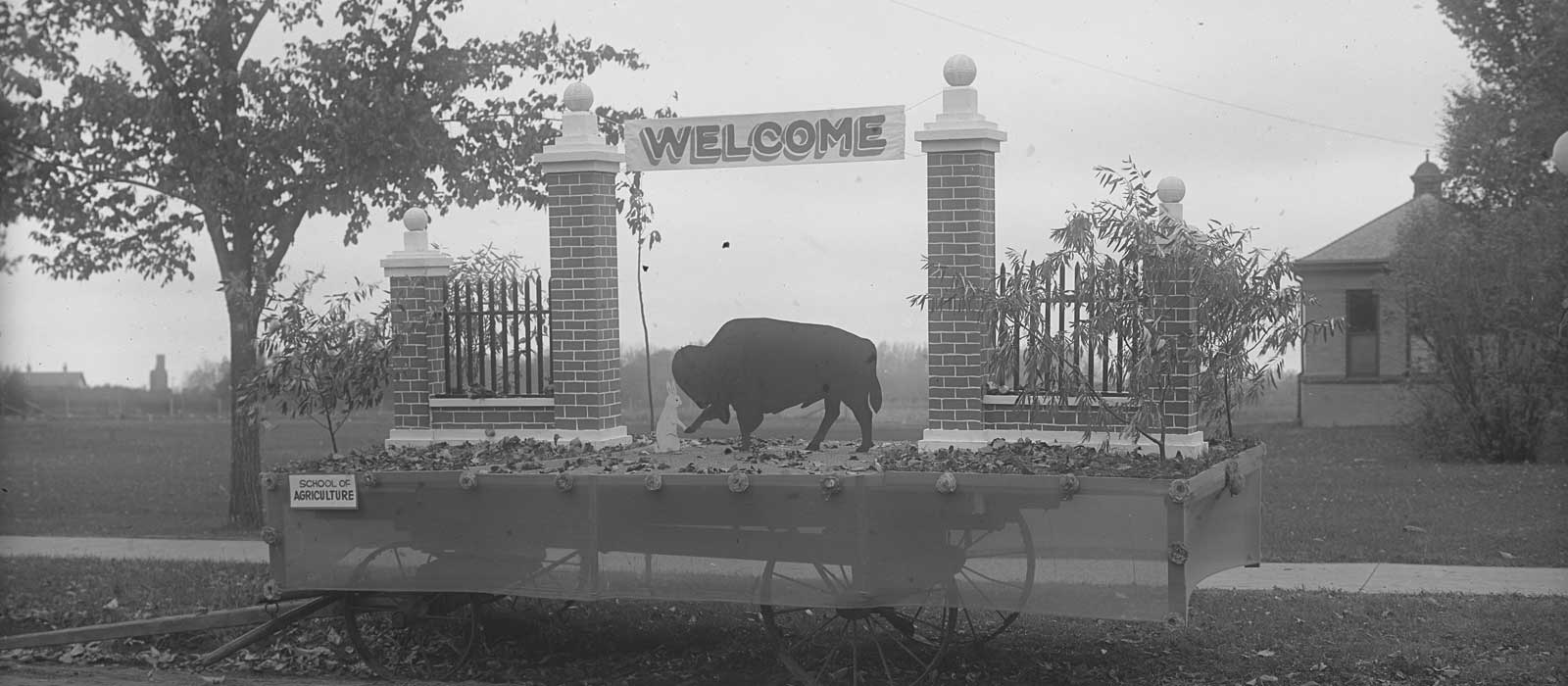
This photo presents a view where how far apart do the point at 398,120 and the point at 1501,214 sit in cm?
1809

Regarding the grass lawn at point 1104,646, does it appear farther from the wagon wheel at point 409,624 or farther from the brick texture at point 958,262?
the brick texture at point 958,262

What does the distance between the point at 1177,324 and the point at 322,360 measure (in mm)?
5887

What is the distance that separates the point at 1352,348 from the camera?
29781 millimetres

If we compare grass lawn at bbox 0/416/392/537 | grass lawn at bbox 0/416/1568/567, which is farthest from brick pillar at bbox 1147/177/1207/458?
grass lawn at bbox 0/416/392/537

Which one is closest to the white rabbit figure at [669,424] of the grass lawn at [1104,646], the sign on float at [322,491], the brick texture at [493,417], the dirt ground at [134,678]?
the brick texture at [493,417]

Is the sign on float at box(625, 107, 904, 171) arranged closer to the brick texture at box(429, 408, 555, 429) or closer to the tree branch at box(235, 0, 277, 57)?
the brick texture at box(429, 408, 555, 429)

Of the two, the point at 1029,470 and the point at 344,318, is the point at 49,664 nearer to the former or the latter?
the point at 344,318

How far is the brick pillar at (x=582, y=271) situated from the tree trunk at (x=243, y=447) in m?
5.29

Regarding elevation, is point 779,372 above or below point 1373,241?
below

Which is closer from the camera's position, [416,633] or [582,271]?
[416,633]

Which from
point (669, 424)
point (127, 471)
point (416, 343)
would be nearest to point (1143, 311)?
point (669, 424)

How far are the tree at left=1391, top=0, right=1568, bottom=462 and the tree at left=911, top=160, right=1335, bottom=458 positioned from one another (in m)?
12.4

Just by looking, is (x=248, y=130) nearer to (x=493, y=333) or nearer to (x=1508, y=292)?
(x=493, y=333)

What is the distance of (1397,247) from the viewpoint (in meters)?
26.3
